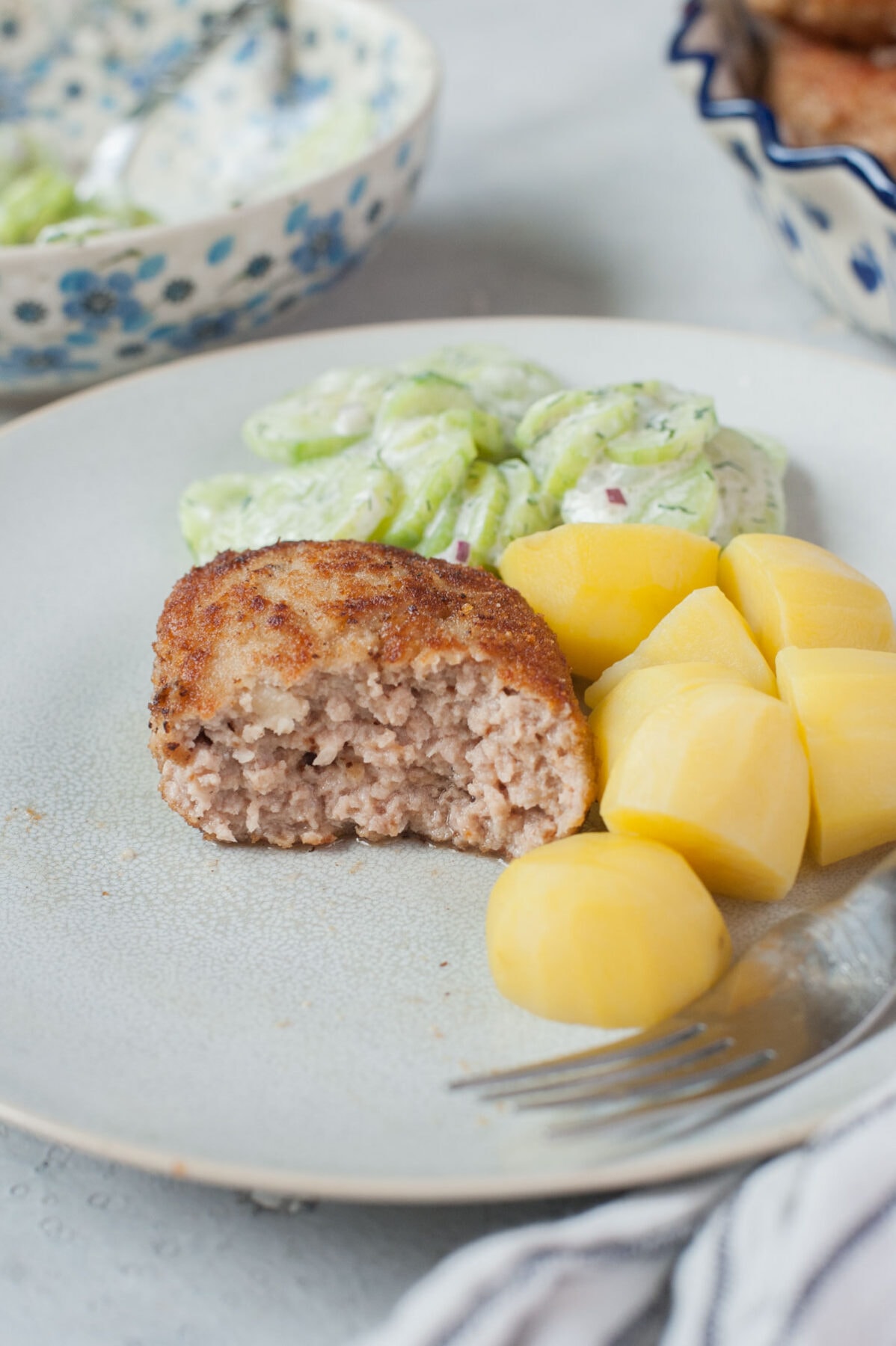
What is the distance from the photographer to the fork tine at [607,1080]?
67.6 inches

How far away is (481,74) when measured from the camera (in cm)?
635

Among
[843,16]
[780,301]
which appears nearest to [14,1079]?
[780,301]

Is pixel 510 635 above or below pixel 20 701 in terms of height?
above

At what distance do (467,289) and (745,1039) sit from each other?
349cm

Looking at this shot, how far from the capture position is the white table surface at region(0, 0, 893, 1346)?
5.60ft

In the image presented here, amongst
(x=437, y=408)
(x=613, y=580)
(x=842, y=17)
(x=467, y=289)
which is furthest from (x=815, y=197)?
(x=613, y=580)

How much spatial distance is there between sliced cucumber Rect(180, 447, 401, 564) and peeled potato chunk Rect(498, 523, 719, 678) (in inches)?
18.5

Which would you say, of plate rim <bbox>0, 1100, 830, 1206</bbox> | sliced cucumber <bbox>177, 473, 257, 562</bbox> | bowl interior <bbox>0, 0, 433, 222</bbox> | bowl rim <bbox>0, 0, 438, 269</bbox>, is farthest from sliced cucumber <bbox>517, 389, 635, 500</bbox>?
bowl interior <bbox>0, 0, 433, 222</bbox>

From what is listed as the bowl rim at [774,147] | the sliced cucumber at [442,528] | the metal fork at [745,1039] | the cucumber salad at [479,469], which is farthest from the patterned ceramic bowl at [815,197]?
the metal fork at [745,1039]

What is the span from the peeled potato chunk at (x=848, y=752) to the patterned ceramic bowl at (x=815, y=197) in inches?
68.1

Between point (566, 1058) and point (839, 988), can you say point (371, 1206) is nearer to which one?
point (566, 1058)

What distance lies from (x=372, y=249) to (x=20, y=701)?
2.04 metres

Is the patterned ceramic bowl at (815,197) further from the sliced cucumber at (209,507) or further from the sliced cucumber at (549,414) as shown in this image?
the sliced cucumber at (209,507)

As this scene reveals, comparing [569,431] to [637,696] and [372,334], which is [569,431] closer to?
Answer: [637,696]
